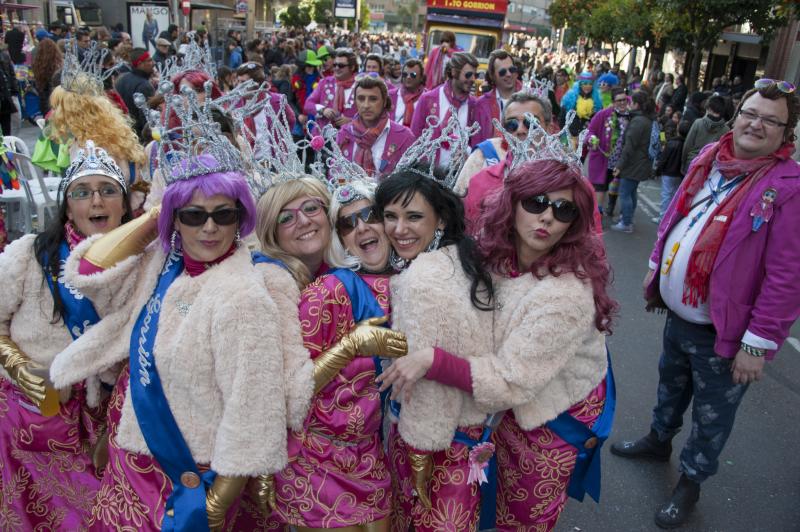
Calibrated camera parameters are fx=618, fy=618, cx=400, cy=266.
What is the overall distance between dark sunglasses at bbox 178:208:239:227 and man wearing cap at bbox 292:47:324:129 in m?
10.2

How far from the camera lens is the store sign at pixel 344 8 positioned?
2170 centimetres

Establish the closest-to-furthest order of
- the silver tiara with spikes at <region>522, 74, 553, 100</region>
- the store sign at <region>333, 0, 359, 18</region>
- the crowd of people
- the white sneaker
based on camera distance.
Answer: the crowd of people < the silver tiara with spikes at <region>522, 74, 553, 100</region> < the white sneaker < the store sign at <region>333, 0, 359, 18</region>

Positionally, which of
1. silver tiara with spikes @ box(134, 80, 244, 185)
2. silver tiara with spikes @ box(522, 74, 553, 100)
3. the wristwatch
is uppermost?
silver tiara with spikes @ box(522, 74, 553, 100)

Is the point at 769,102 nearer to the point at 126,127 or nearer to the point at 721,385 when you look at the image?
the point at 721,385

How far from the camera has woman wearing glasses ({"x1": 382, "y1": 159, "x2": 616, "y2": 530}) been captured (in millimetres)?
2020

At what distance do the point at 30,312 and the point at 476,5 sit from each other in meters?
15.3

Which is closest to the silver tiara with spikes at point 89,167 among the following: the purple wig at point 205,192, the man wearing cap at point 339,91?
the purple wig at point 205,192

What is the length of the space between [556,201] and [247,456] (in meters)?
1.30

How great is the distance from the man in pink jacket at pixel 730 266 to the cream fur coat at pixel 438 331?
1.30 m

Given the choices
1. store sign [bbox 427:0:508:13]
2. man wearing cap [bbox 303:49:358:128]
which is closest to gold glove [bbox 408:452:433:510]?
man wearing cap [bbox 303:49:358:128]

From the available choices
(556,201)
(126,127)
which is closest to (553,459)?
(556,201)

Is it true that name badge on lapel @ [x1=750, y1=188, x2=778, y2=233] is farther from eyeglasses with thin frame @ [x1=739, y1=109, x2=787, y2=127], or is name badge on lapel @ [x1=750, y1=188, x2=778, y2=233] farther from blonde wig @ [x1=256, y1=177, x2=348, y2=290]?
blonde wig @ [x1=256, y1=177, x2=348, y2=290]

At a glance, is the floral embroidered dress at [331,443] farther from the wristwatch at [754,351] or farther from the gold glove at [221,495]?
the wristwatch at [754,351]

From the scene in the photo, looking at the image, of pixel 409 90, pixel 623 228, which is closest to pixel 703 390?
pixel 623 228
